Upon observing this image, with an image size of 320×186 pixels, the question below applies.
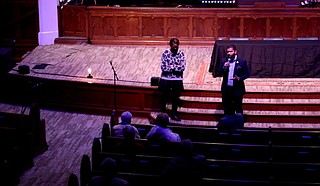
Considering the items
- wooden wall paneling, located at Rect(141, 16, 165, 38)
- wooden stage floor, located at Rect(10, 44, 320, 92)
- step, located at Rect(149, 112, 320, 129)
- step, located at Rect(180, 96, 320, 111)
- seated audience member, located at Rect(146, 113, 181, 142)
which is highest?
wooden wall paneling, located at Rect(141, 16, 165, 38)


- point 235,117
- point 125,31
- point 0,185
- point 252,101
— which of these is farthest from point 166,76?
point 125,31

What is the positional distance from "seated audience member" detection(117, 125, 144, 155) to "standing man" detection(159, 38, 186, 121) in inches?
114

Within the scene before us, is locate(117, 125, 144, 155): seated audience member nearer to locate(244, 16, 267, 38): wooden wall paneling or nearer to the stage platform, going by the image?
the stage platform

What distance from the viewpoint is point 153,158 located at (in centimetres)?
753

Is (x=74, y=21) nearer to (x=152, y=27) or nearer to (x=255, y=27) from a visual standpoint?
(x=152, y=27)

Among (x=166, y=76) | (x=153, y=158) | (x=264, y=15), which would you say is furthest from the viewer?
(x=264, y=15)

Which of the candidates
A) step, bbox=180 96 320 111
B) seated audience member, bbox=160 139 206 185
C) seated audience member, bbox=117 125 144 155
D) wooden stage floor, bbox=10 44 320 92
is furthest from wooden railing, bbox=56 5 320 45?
seated audience member, bbox=160 139 206 185

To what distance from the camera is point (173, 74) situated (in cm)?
1101

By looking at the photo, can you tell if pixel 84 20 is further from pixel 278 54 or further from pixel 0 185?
pixel 0 185

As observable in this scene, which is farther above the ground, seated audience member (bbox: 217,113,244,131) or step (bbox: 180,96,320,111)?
seated audience member (bbox: 217,113,244,131)

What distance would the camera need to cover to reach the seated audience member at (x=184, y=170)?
6551mm

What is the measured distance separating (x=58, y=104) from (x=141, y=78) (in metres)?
1.71

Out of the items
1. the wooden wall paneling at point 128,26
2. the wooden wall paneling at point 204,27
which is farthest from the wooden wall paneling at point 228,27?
the wooden wall paneling at point 128,26

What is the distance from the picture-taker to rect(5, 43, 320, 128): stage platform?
11.4 meters
